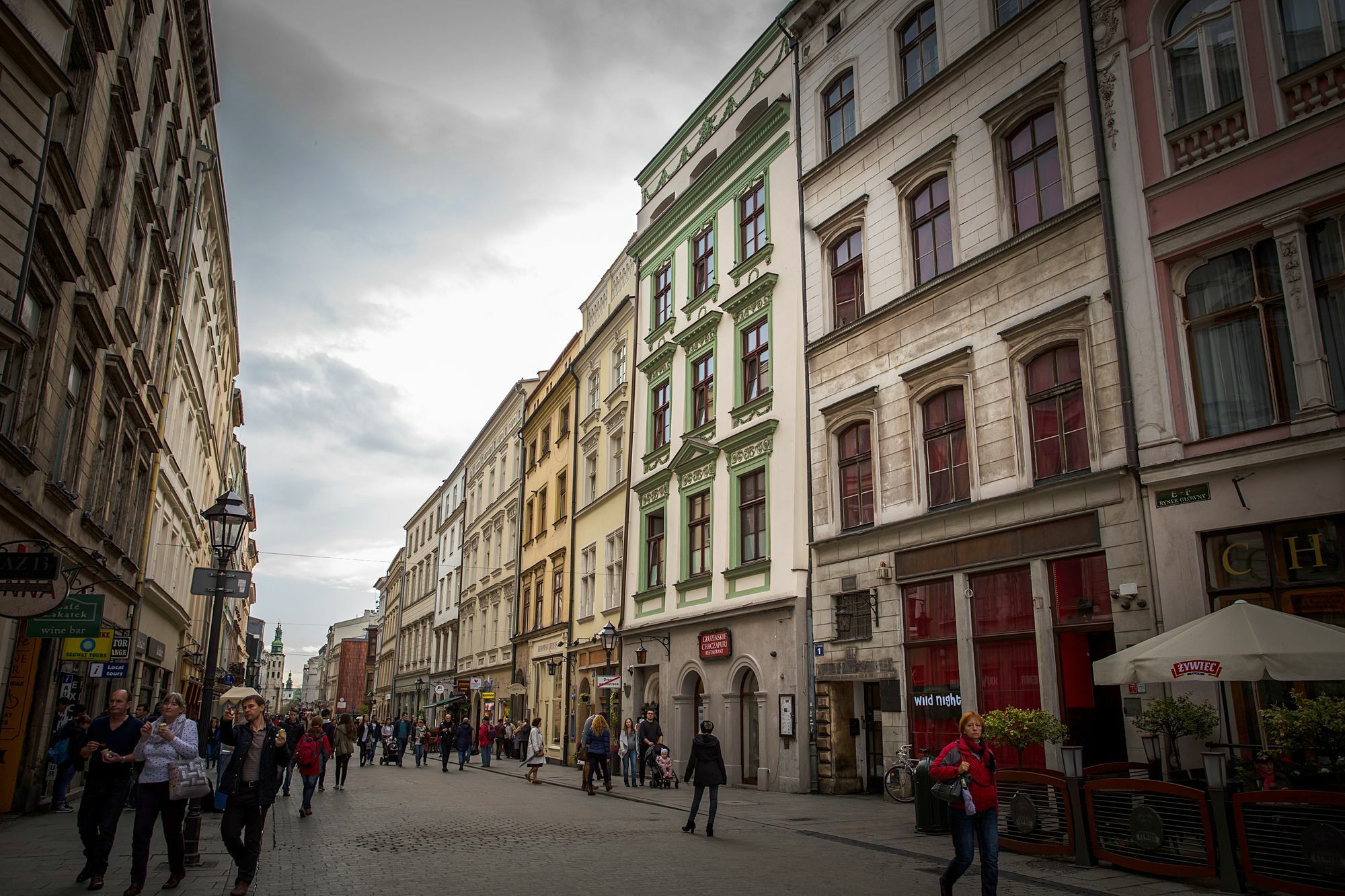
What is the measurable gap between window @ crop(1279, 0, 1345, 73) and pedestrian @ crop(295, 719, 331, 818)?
62.8 feet

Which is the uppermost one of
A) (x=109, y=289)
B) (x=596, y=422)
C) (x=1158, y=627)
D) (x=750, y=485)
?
(x=596, y=422)

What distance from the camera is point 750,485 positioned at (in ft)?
79.8

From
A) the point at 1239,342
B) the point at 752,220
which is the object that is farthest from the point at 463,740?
the point at 1239,342

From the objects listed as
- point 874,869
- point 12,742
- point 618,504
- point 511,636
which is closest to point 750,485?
point 618,504

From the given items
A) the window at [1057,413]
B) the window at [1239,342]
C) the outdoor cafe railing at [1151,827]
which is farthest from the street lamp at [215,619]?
the window at [1239,342]

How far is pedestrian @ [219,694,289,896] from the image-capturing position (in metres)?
8.98

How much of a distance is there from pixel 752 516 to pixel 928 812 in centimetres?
1137

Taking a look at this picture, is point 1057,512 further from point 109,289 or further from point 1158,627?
point 109,289

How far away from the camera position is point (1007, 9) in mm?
18297

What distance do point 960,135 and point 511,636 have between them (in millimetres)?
33698

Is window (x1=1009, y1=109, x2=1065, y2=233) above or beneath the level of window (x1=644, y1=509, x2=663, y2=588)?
above

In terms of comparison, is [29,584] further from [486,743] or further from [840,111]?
[486,743]

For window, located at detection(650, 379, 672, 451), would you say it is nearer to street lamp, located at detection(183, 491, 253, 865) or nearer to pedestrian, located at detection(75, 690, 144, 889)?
street lamp, located at detection(183, 491, 253, 865)

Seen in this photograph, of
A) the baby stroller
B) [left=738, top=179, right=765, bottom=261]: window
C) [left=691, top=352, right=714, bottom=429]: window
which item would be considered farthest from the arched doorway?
[left=738, top=179, right=765, bottom=261]: window
